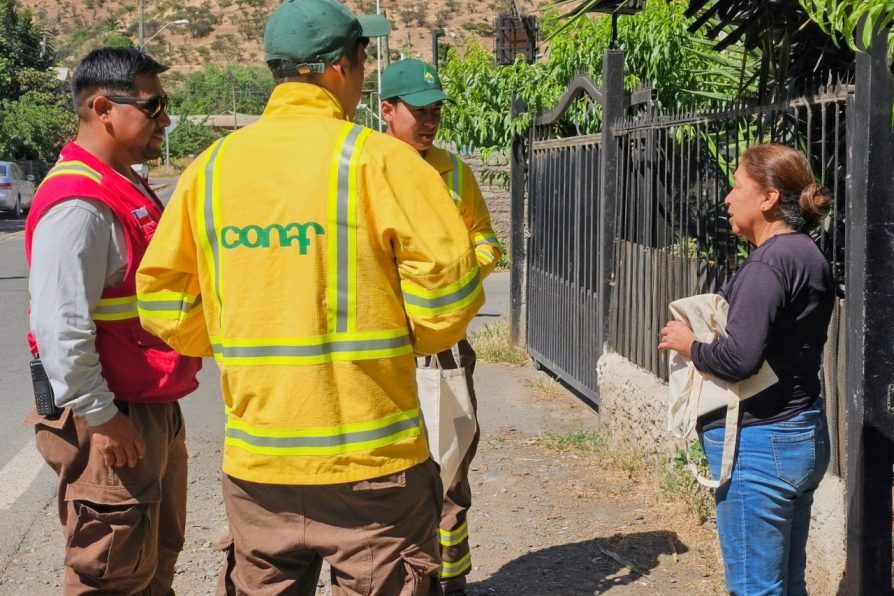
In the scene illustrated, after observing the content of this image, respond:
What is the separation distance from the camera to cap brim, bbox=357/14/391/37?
293 cm

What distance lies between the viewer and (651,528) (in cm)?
529

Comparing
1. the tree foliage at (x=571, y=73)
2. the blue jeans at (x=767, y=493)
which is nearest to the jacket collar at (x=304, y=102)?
the blue jeans at (x=767, y=493)

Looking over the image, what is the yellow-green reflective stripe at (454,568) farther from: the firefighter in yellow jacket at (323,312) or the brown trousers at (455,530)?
the firefighter in yellow jacket at (323,312)

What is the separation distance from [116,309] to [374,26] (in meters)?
1.11

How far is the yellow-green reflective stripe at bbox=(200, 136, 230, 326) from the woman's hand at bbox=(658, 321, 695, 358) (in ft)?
4.59

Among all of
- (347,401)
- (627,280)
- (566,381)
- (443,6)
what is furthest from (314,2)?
(443,6)

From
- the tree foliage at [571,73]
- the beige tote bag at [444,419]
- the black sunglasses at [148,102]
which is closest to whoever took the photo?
the black sunglasses at [148,102]

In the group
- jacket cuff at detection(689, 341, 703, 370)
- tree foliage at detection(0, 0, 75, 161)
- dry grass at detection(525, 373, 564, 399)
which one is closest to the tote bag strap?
jacket cuff at detection(689, 341, 703, 370)

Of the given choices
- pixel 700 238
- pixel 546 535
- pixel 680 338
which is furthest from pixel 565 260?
pixel 680 338

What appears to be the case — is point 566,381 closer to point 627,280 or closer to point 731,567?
point 627,280

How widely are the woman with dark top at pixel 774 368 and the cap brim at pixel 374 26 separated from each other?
44.0 inches

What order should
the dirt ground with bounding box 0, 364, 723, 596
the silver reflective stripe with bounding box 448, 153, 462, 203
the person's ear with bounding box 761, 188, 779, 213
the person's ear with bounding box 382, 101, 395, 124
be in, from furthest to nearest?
1. the dirt ground with bounding box 0, 364, 723, 596
2. the person's ear with bounding box 382, 101, 395, 124
3. the silver reflective stripe with bounding box 448, 153, 462, 203
4. the person's ear with bounding box 761, 188, 779, 213

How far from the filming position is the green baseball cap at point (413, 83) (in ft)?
13.9

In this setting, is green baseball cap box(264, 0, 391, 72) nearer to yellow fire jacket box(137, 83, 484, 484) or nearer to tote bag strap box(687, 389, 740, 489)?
yellow fire jacket box(137, 83, 484, 484)
